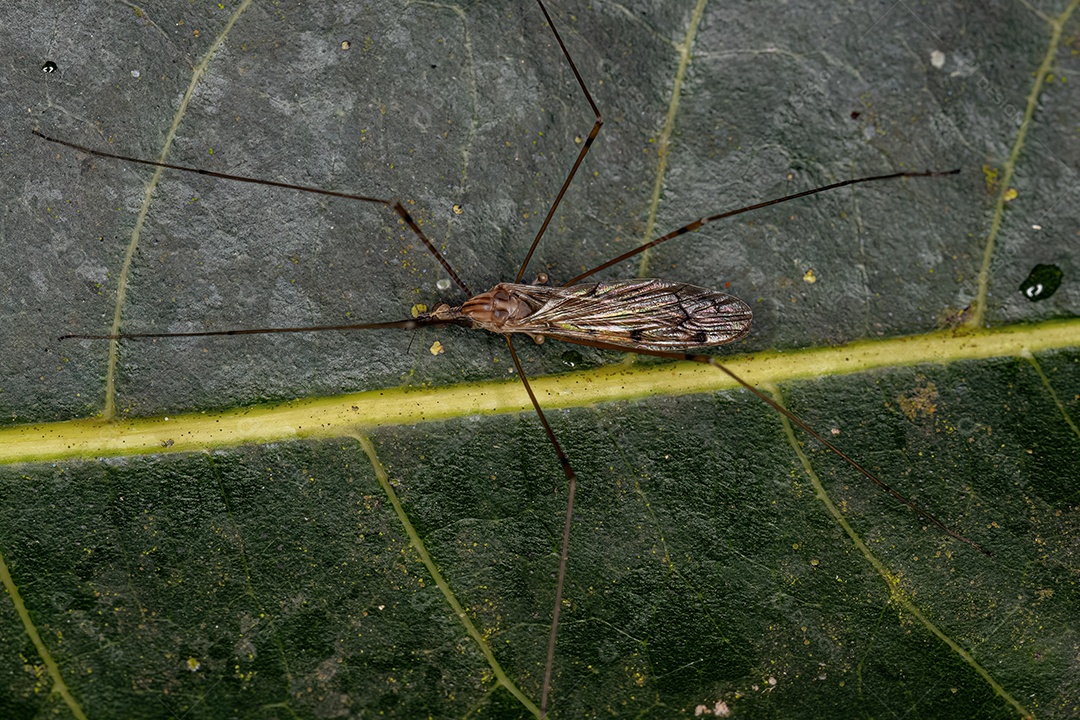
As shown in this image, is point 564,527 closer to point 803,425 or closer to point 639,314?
point 639,314

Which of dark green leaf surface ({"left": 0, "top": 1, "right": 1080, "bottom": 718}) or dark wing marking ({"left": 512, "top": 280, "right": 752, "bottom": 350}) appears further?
dark wing marking ({"left": 512, "top": 280, "right": 752, "bottom": 350})

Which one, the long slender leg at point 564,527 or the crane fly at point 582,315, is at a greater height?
the crane fly at point 582,315

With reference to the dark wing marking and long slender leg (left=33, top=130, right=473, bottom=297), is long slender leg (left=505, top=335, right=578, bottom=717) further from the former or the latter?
long slender leg (left=33, top=130, right=473, bottom=297)

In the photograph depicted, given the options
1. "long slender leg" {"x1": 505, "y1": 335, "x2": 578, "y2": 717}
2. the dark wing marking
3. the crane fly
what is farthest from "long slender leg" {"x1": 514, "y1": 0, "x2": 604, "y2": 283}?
"long slender leg" {"x1": 505, "y1": 335, "x2": 578, "y2": 717}

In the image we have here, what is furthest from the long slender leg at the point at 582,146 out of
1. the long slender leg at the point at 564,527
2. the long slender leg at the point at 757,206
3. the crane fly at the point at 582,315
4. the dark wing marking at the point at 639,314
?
the long slender leg at the point at 564,527

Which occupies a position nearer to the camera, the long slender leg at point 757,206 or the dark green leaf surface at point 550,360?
the dark green leaf surface at point 550,360

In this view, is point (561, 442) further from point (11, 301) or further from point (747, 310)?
point (11, 301)

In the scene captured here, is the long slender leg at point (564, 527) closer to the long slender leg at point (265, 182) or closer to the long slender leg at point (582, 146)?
the long slender leg at point (582, 146)
